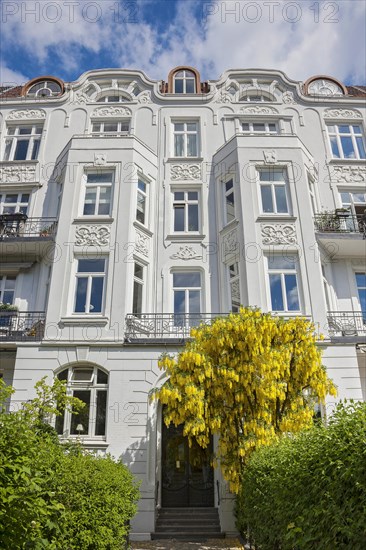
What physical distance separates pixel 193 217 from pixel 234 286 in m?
3.65

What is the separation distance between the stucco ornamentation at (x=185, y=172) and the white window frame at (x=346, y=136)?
20.4ft

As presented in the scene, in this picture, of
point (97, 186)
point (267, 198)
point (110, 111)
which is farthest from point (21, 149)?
point (267, 198)

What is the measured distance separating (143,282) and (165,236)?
2.14 meters

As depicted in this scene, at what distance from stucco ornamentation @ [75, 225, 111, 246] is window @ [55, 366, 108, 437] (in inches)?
176

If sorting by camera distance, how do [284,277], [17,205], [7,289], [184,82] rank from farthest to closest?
[184,82] → [17,205] → [7,289] → [284,277]

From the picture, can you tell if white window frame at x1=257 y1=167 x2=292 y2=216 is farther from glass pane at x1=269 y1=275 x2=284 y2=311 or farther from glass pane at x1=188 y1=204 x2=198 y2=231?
glass pane at x1=188 y1=204 x2=198 y2=231

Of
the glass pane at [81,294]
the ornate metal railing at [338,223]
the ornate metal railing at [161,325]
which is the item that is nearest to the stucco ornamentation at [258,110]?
the ornate metal railing at [338,223]

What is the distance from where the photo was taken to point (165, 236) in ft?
53.5

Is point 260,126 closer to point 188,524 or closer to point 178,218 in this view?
point 178,218

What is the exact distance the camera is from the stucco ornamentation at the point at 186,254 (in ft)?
52.4

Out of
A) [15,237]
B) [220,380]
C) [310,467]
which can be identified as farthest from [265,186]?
[310,467]

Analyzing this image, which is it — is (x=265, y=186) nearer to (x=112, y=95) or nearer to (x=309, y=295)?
(x=309, y=295)

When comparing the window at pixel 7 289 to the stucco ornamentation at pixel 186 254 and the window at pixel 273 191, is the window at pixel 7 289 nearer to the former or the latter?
the stucco ornamentation at pixel 186 254

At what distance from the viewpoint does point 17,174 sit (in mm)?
18156
